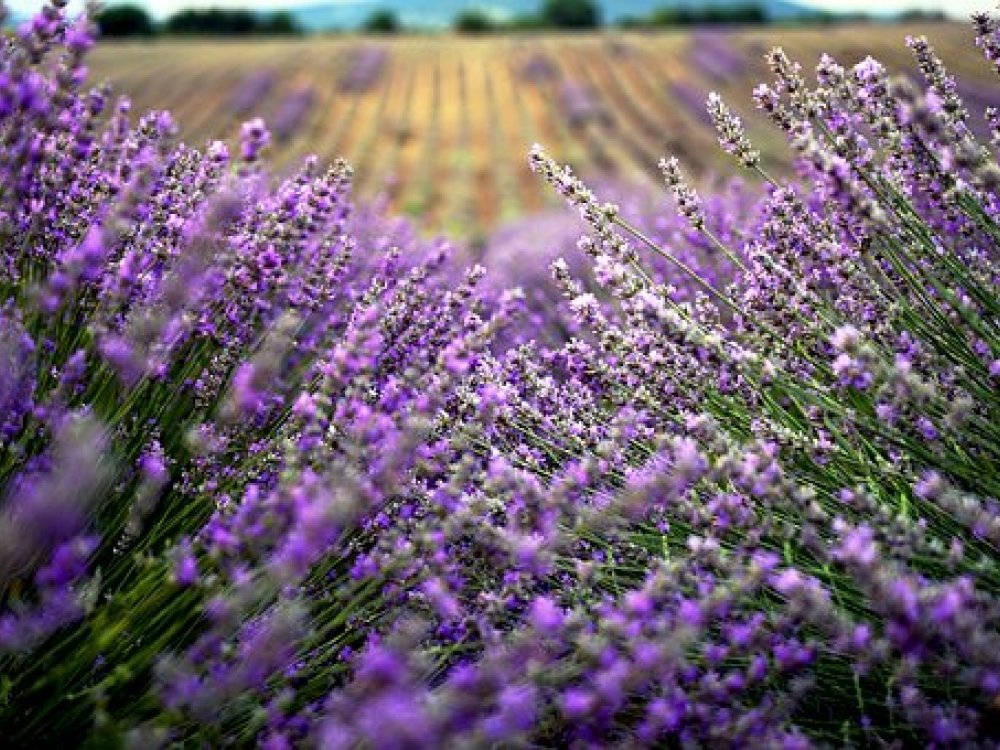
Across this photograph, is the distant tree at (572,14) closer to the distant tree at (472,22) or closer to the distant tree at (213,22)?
the distant tree at (472,22)

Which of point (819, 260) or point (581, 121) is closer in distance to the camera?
point (819, 260)

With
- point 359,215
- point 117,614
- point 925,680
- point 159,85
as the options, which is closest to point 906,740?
point 925,680

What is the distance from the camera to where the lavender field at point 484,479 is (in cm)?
117

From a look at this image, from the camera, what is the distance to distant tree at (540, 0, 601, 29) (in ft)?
109

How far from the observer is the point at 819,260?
2025 mm

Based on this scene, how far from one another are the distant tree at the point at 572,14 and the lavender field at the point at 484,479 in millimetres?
33160

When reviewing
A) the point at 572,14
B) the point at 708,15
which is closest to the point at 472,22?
the point at 572,14

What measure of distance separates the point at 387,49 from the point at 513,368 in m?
23.5

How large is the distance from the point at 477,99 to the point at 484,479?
62.1ft

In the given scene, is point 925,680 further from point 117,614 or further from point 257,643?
point 117,614

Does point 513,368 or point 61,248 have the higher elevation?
point 61,248

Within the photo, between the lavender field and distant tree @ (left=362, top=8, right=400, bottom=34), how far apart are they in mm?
32943

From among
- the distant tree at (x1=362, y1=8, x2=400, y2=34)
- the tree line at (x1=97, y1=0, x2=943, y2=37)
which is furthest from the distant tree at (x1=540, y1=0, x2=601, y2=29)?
the distant tree at (x1=362, y1=8, x2=400, y2=34)

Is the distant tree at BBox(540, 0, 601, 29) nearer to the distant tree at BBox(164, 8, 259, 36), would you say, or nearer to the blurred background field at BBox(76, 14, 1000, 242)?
the blurred background field at BBox(76, 14, 1000, 242)
